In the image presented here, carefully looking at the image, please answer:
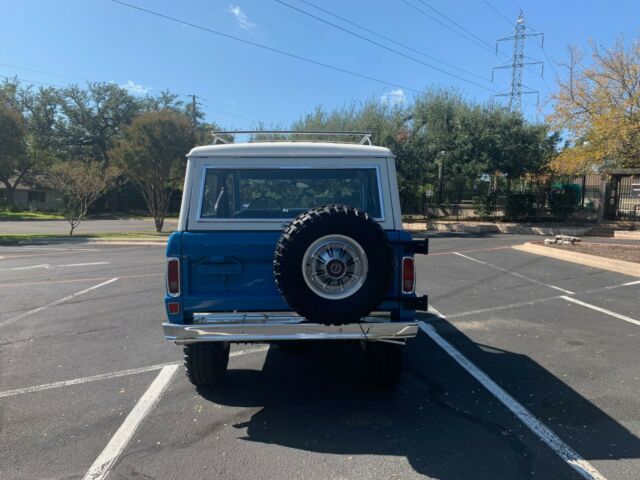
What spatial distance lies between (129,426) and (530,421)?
313 centimetres

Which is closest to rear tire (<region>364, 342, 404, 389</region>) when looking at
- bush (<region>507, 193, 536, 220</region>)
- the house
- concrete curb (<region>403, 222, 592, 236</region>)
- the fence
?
concrete curb (<region>403, 222, 592, 236</region>)

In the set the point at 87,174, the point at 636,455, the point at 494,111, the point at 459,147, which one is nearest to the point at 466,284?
the point at 636,455

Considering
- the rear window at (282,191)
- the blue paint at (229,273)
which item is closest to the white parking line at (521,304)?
the rear window at (282,191)

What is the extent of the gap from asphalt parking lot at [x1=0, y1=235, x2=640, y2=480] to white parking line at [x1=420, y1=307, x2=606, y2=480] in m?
0.01

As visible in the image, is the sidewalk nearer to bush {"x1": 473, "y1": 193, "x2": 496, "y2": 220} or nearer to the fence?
the fence

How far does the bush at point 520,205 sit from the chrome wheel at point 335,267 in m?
28.3

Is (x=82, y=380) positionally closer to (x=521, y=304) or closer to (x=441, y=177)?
(x=521, y=304)

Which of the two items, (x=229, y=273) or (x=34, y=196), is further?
(x=34, y=196)

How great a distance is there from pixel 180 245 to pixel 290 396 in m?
1.69

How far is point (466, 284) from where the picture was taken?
9.89 metres

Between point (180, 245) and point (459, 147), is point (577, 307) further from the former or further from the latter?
point (459, 147)

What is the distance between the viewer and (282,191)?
15.3 ft

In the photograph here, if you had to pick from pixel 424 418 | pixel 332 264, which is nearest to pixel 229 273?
pixel 332 264

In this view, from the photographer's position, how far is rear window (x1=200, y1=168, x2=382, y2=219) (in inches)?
170
